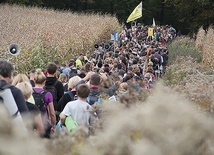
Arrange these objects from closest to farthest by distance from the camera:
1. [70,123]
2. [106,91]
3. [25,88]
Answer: [25,88] → [70,123] → [106,91]

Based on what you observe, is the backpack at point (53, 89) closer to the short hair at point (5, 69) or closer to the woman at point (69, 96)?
the woman at point (69, 96)

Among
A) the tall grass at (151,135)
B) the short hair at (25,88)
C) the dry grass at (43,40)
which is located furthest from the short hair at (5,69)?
the dry grass at (43,40)

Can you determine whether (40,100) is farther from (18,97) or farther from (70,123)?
(18,97)

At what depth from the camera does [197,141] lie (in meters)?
2.89

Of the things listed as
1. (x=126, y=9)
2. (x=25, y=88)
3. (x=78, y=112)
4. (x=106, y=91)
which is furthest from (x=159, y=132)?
(x=126, y=9)

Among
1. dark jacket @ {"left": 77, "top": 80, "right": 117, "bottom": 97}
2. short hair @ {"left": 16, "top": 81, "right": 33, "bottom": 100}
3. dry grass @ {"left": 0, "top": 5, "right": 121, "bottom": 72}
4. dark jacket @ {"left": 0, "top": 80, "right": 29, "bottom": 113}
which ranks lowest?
dry grass @ {"left": 0, "top": 5, "right": 121, "bottom": 72}

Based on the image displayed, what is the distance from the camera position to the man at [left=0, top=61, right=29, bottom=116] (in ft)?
16.2

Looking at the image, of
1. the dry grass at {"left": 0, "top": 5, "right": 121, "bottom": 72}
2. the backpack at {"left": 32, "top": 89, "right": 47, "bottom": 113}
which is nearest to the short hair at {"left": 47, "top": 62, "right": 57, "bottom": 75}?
the backpack at {"left": 32, "top": 89, "right": 47, "bottom": 113}

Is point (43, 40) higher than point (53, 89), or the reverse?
point (53, 89)

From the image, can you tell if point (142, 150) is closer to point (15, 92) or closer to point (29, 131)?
point (29, 131)

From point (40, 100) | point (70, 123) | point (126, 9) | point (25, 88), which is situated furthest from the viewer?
point (126, 9)

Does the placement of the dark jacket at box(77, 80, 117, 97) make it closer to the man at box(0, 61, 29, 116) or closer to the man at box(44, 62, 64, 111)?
the man at box(44, 62, 64, 111)

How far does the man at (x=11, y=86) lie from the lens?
4.93 metres

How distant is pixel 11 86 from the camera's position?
4930 millimetres
